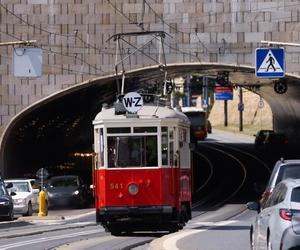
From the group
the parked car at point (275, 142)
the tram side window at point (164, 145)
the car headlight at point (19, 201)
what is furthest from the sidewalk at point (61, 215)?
the parked car at point (275, 142)

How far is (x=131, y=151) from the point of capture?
79.8 feet

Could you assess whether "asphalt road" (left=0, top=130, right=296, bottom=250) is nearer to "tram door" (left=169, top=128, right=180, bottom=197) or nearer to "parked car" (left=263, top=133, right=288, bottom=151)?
"tram door" (left=169, top=128, right=180, bottom=197)

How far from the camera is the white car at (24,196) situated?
137 ft

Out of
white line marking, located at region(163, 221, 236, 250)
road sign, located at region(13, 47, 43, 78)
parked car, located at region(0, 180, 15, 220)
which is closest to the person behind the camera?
white line marking, located at region(163, 221, 236, 250)

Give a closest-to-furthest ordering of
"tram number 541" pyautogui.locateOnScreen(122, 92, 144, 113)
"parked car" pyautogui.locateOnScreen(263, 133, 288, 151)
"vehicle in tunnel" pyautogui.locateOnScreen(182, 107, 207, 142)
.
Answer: "tram number 541" pyautogui.locateOnScreen(122, 92, 144, 113), "parked car" pyautogui.locateOnScreen(263, 133, 288, 151), "vehicle in tunnel" pyautogui.locateOnScreen(182, 107, 207, 142)

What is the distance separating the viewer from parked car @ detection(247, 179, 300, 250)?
14688mm

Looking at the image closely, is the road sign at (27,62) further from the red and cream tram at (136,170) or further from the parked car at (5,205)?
the red and cream tram at (136,170)

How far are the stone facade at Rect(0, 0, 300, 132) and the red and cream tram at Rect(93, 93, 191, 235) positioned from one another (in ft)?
75.1

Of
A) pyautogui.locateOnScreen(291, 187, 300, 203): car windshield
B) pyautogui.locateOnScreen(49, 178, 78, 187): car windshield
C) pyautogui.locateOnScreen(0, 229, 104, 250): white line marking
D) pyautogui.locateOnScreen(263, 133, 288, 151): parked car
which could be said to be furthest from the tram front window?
pyautogui.locateOnScreen(263, 133, 288, 151): parked car

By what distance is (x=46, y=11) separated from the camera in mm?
48250

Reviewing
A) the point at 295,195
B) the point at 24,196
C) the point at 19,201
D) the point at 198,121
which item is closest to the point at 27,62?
the point at 24,196

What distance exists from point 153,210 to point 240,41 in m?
24.3

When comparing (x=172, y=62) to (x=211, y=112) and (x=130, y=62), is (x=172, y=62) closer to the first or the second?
(x=130, y=62)

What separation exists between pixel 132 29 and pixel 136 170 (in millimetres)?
23671
